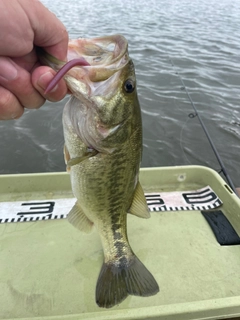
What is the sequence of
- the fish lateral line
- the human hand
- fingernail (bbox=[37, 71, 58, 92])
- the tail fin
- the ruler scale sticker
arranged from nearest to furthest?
the human hand, fingernail (bbox=[37, 71, 58, 92]), the fish lateral line, the tail fin, the ruler scale sticker

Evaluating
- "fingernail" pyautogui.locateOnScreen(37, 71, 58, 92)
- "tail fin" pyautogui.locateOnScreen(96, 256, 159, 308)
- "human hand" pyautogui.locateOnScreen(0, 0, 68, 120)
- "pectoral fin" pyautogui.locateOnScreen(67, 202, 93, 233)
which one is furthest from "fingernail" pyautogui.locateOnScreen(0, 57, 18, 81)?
"tail fin" pyautogui.locateOnScreen(96, 256, 159, 308)

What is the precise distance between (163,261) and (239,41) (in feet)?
31.8

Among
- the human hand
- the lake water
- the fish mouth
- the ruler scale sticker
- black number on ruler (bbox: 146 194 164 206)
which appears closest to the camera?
the human hand

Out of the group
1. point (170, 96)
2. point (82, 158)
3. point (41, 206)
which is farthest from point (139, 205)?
point (170, 96)

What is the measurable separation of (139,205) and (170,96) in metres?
5.01

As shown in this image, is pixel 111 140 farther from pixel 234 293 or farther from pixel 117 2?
pixel 117 2

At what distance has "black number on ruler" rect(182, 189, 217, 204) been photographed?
288 centimetres

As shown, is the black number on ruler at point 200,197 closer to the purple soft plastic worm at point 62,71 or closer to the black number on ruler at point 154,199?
the black number on ruler at point 154,199

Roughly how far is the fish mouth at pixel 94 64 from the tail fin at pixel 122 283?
3.60 ft

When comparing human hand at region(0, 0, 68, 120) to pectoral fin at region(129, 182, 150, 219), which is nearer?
human hand at region(0, 0, 68, 120)

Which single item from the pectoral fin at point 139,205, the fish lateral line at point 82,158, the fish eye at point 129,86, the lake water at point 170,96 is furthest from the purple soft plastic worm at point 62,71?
the lake water at point 170,96

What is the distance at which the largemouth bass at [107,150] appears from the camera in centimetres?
143

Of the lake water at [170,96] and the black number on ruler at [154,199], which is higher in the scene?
the black number on ruler at [154,199]

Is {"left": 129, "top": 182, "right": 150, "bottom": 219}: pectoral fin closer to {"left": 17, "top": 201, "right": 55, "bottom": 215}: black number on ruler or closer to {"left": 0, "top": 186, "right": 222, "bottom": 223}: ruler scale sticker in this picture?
{"left": 0, "top": 186, "right": 222, "bottom": 223}: ruler scale sticker
